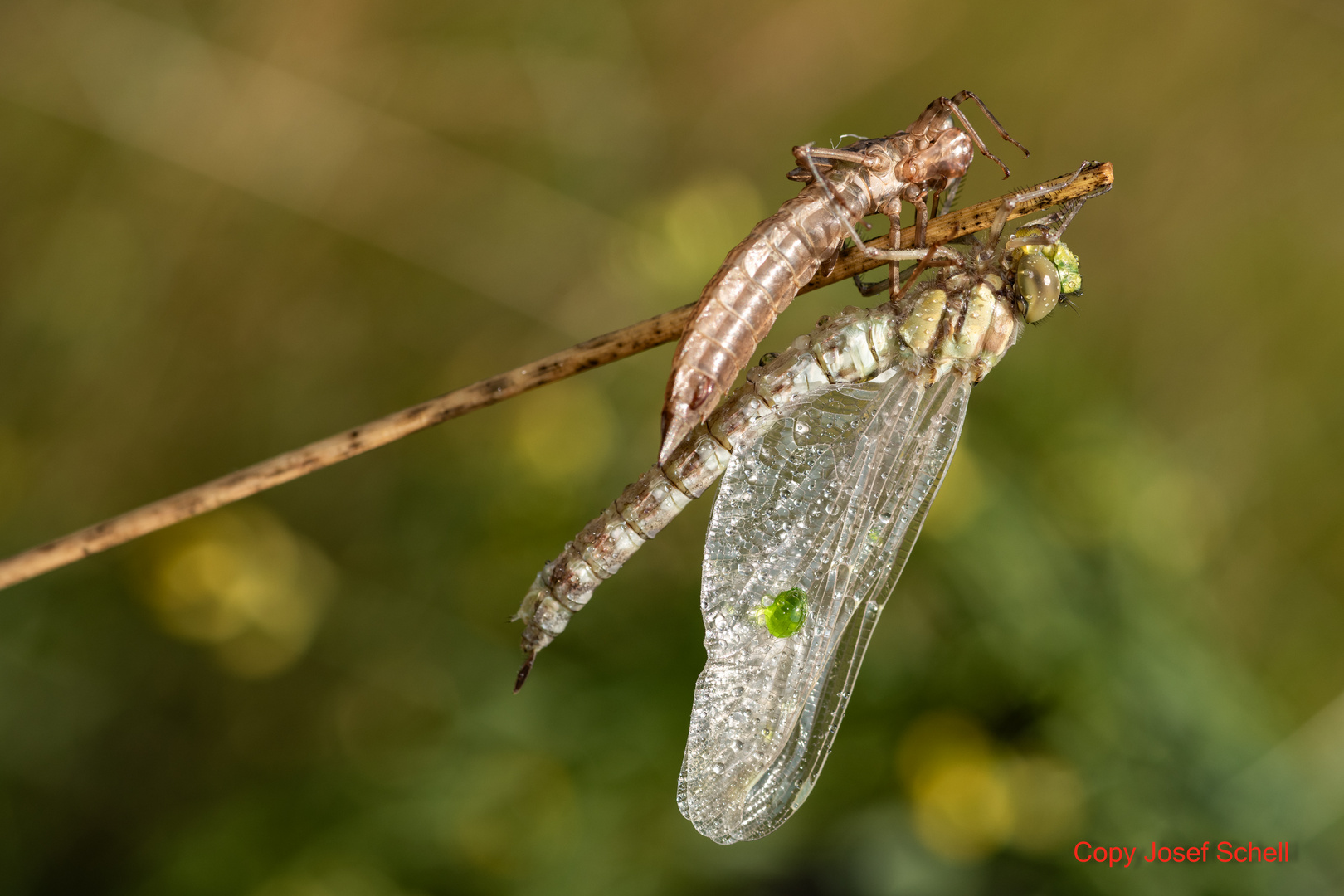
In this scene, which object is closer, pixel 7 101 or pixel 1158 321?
pixel 7 101

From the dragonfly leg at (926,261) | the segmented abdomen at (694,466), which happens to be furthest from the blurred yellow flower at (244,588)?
the dragonfly leg at (926,261)

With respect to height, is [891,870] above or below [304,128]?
below

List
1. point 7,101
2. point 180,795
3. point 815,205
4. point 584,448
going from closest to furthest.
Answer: point 815,205 < point 584,448 < point 180,795 < point 7,101

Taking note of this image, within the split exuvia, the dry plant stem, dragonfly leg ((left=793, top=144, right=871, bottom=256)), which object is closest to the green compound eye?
the split exuvia

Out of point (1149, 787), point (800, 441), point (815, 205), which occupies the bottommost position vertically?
point (1149, 787)

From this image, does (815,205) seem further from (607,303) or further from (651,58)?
(651,58)

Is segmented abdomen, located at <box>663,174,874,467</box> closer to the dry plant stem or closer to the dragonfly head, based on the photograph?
the dry plant stem

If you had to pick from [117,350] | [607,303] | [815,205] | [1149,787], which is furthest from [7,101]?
[1149,787]

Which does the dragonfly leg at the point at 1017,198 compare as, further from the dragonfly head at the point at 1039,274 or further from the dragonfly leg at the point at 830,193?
the dragonfly leg at the point at 830,193
